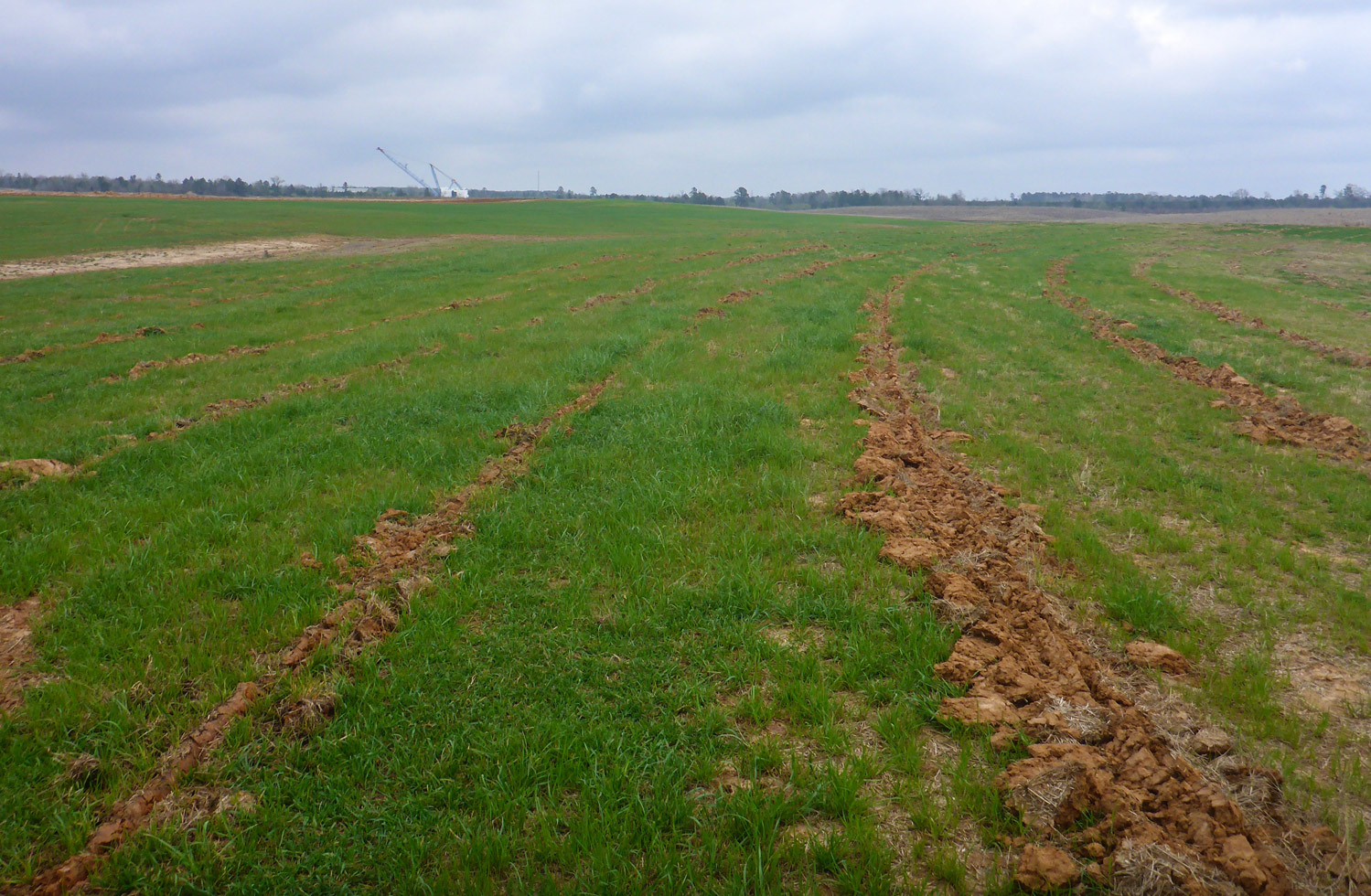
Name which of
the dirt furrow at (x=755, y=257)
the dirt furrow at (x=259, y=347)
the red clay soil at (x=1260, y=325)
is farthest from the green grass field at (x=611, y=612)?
the dirt furrow at (x=755, y=257)

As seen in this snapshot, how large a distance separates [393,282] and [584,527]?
20.9 m

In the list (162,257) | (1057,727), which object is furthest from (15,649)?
(162,257)

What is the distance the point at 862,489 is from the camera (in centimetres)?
665

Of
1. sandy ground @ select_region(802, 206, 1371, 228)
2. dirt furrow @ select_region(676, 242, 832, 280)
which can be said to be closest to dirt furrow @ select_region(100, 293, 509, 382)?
dirt furrow @ select_region(676, 242, 832, 280)

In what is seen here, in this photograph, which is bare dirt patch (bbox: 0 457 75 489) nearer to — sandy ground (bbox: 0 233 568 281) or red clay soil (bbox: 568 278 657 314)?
red clay soil (bbox: 568 278 657 314)

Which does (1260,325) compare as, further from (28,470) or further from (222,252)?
(222,252)

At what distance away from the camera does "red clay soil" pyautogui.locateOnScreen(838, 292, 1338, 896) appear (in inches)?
107

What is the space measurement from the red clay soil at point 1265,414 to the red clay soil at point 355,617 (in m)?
9.43

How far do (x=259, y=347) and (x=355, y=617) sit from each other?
38.9 feet

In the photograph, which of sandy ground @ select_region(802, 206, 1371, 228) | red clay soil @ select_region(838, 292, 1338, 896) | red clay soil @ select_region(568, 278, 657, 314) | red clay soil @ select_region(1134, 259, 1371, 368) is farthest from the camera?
sandy ground @ select_region(802, 206, 1371, 228)

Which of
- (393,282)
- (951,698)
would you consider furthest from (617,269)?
(951,698)

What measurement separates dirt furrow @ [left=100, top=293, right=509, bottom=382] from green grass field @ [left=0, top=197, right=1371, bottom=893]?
1.76 feet

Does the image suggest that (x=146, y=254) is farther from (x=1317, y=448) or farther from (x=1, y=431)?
(x=1317, y=448)

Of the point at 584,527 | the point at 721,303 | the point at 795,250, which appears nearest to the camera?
the point at 584,527
